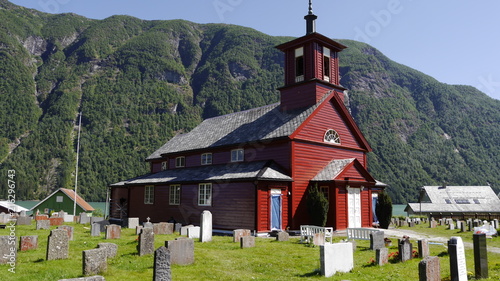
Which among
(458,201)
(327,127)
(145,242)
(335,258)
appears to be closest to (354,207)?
(327,127)

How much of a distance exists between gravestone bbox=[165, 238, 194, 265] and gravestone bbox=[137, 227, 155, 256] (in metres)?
2.30

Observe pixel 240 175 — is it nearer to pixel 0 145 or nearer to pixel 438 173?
pixel 438 173

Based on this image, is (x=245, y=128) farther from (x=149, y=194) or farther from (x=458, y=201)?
(x=458, y=201)

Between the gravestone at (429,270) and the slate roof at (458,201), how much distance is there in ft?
187

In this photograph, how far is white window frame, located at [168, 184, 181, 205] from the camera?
30562 millimetres

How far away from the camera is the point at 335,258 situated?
39.9 ft

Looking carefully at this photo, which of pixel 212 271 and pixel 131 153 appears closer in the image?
pixel 212 271

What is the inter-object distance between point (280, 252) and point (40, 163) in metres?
189

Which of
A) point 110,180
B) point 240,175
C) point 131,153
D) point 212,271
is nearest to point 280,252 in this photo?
point 212,271

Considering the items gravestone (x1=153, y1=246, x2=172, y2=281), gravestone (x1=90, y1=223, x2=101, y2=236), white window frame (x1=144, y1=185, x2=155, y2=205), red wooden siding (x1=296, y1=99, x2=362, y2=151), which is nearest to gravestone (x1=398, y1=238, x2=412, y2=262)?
gravestone (x1=153, y1=246, x2=172, y2=281)

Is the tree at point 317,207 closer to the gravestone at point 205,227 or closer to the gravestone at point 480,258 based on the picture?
the gravestone at point 205,227

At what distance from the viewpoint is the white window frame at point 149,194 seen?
111 ft

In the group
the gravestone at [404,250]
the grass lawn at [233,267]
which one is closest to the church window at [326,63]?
the grass lawn at [233,267]

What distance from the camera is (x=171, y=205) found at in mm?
31156
